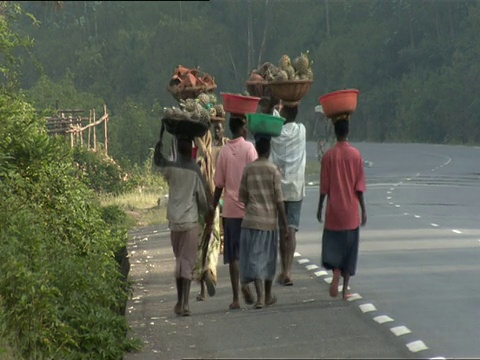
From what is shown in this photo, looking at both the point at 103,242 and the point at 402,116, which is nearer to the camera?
the point at 103,242

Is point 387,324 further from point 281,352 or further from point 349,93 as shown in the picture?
point 349,93

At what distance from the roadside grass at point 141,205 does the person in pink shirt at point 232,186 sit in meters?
11.8

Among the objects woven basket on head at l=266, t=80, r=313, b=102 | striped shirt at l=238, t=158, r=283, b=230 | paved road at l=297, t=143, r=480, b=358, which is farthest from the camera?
woven basket on head at l=266, t=80, r=313, b=102

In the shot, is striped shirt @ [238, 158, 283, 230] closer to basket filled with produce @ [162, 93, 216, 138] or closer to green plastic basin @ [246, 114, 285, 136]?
green plastic basin @ [246, 114, 285, 136]

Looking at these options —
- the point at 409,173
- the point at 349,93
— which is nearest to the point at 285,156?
the point at 349,93

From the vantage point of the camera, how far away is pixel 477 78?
71438 millimetres

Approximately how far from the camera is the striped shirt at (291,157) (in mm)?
15109

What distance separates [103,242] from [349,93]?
3.96m

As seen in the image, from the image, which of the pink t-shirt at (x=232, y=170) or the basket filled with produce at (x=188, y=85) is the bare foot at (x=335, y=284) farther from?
the basket filled with produce at (x=188, y=85)

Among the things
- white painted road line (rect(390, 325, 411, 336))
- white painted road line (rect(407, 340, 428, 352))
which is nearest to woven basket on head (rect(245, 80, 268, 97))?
white painted road line (rect(390, 325, 411, 336))

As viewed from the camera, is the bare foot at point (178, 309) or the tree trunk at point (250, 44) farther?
the tree trunk at point (250, 44)

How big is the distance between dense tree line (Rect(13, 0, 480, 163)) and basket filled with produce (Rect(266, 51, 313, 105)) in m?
46.1

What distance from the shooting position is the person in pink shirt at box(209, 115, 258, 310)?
14.0 meters

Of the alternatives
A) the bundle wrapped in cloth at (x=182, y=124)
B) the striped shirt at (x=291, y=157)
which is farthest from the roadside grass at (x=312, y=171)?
the bundle wrapped in cloth at (x=182, y=124)
